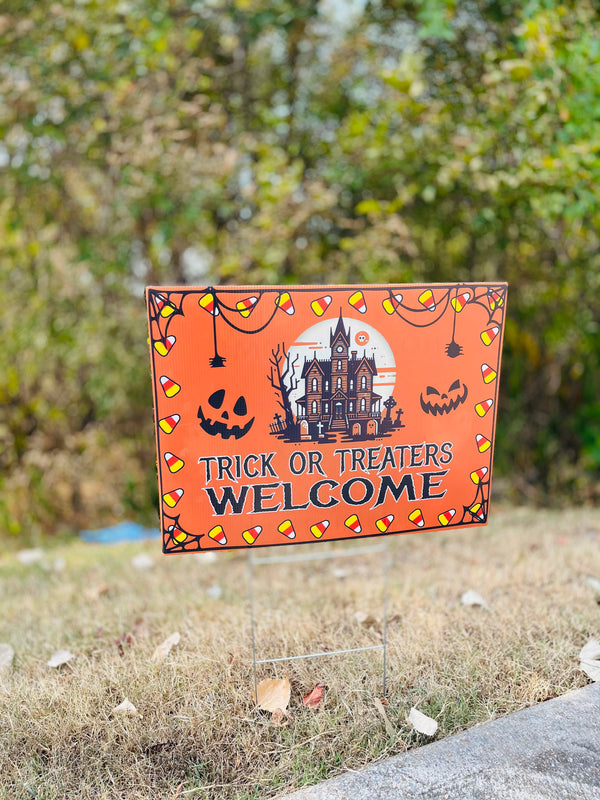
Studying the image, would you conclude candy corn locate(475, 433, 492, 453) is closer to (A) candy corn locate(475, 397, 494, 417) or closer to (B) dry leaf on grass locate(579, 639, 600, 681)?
(A) candy corn locate(475, 397, 494, 417)

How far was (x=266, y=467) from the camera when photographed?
2.03 m

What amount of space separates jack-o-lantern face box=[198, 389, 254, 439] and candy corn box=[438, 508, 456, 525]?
2.33 ft

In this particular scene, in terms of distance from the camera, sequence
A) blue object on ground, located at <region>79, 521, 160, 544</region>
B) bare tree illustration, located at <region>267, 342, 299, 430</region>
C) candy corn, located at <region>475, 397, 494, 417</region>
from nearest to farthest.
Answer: bare tree illustration, located at <region>267, 342, 299, 430</region>, candy corn, located at <region>475, 397, 494, 417</region>, blue object on ground, located at <region>79, 521, 160, 544</region>

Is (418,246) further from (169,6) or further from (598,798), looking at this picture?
(598,798)

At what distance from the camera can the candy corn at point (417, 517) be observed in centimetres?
216

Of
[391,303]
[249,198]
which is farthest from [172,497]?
[249,198]

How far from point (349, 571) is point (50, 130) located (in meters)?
3.18

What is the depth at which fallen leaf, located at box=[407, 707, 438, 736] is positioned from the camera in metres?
1.83

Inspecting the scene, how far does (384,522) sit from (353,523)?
103 mm

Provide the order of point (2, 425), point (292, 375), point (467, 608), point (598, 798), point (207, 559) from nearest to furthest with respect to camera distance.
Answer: point (598, 798)
point (292, 375)
point (467, 608)
point (207, 559)
point (2, 425)

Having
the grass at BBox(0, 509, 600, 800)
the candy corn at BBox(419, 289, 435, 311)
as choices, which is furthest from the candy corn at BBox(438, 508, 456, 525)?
the candy corn at BBox(419, 289, 435, 311)

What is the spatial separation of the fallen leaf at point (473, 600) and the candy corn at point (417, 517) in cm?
65

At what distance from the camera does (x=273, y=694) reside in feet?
6.55

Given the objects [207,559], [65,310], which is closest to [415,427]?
[207,559]
